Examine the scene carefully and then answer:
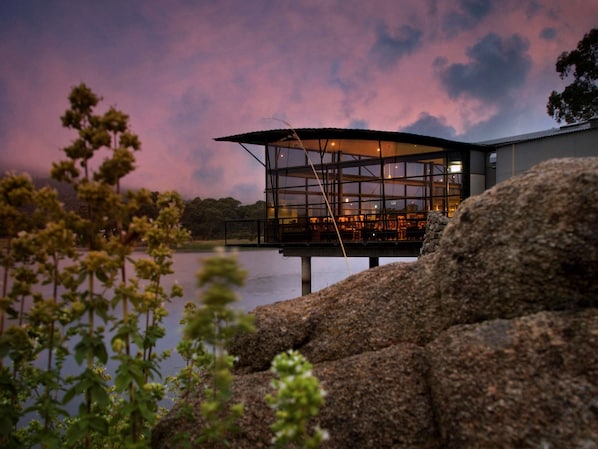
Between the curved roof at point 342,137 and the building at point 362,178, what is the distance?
0.04 metres

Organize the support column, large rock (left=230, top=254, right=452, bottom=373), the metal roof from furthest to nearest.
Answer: the support column
the metal roof
large rock (left=230, top=254, right=452, bottom=373)

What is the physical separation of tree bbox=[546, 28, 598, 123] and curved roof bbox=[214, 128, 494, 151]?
17.9 meters

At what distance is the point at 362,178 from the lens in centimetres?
2391

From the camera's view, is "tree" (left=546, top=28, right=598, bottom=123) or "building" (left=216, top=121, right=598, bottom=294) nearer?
"building" (left=216, top=121, right=598, bottom=294)

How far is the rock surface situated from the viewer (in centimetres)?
292

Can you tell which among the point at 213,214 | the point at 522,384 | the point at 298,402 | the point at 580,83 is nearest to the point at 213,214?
the point at 213,214

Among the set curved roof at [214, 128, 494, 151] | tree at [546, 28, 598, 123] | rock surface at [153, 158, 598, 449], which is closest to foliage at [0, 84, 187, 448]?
rock surface at [153, 158, 598, 449]

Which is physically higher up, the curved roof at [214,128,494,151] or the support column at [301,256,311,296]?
the curved roof at [214,128,494,151]

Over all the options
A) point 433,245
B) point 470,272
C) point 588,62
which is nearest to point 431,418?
point 470,272

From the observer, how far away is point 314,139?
2309 cm

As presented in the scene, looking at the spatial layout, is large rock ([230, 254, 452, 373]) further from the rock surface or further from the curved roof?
the curved roof

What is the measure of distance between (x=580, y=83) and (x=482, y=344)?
4097cm

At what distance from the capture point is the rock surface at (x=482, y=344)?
2924 millimetres

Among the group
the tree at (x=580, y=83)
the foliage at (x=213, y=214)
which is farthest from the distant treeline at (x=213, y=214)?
the tree at (x=580, y=83)
